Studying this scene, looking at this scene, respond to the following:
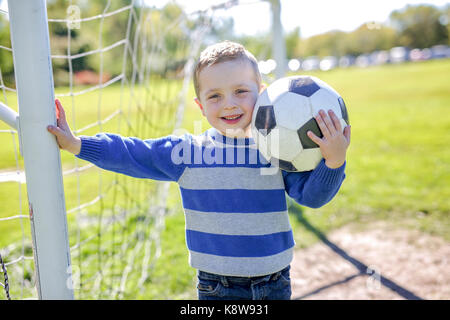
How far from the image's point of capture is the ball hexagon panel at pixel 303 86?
1549mm

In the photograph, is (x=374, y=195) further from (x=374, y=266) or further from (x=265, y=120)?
(x=265, y=120)

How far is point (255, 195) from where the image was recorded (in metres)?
1.63

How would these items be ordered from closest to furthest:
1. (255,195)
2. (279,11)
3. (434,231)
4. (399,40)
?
(255,195), (434,231), (279,11), (399,40)

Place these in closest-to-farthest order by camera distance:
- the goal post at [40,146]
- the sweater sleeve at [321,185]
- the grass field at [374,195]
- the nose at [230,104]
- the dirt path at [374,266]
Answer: the goal post at [40,146] → the sweater sleeve at [321,185] → the nose at [230,104] → the dirt path at [374,266] → the grass field at [374,195]

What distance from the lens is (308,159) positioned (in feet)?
4.91

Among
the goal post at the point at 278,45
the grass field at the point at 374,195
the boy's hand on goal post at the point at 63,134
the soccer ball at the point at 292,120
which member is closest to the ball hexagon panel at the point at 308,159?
the soccer ball at the point at 292,120

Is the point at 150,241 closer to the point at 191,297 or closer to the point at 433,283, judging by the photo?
the point at 191,297

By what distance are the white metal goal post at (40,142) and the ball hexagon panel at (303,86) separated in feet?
2.83

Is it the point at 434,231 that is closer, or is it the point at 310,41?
the point at 434,231

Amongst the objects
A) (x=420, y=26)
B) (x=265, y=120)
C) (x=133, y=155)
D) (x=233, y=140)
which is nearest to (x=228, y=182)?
(x=233, y=140)

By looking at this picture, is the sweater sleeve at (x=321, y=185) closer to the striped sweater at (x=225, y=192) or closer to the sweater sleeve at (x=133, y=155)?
the striped sweater at (x=225, y=192)

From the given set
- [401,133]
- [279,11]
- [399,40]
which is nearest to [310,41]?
[399,40]

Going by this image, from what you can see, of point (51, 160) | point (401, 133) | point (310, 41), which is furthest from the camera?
point (310, 41)
